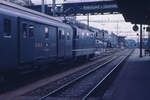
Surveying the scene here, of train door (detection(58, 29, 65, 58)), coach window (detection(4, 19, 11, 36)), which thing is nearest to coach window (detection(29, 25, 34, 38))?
coach window (detection(4, 19, 11, 36))

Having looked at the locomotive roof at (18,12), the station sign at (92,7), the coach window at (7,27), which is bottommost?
the coach window at (7,27)

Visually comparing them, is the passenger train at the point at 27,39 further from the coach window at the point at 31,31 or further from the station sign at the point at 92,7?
the station sign at the point at 92,7

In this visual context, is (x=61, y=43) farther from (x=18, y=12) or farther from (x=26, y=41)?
(x=18, y=12)

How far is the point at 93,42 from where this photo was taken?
30281 millimetres

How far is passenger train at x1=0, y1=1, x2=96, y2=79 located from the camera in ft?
36.5

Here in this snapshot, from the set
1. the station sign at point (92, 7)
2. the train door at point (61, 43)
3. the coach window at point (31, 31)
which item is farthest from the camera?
the station sign at point (92, 7)

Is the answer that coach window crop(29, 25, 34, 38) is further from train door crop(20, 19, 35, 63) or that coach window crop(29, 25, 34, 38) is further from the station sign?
the station sign

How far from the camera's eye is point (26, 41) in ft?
42.1

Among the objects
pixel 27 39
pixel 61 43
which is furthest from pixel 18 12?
pixel 61 43

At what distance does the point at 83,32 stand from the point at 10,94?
15.2 meters

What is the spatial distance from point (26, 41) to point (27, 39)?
16 centimetres

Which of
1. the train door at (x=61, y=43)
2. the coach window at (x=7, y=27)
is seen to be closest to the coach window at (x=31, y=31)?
the coach window at (x=7, y=27)

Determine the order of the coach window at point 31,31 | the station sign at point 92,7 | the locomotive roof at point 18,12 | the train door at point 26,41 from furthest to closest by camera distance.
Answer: the station sign at point 92,7 → the coach window at point 31,31 → the train door at point 26,41 → the locomotive roof at point 18,12

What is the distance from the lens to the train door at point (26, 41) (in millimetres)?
12438
